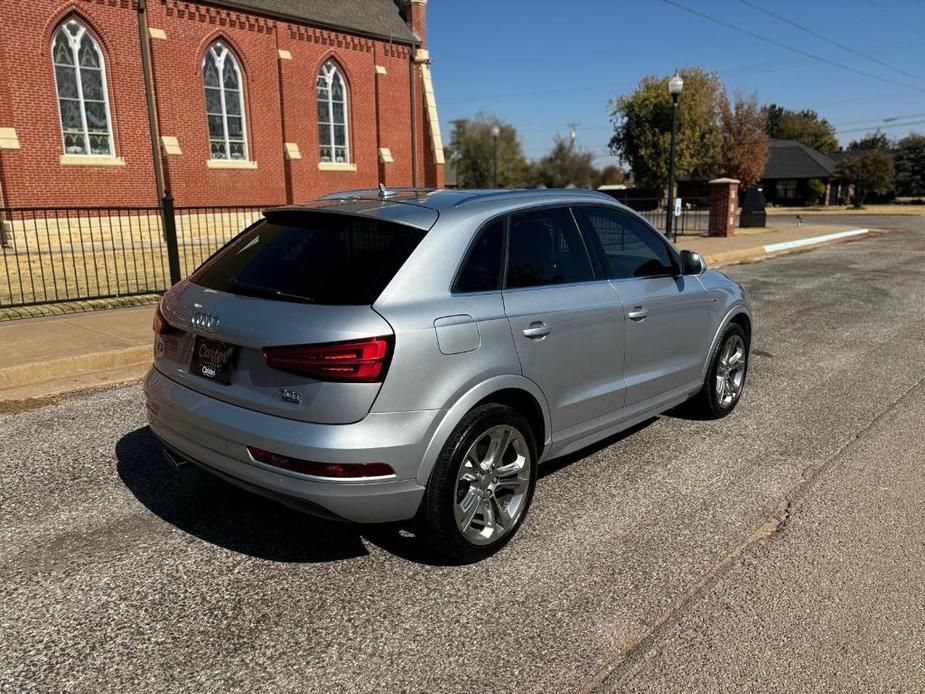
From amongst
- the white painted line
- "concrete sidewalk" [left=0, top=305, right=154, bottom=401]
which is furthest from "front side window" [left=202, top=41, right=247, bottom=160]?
the white painted line

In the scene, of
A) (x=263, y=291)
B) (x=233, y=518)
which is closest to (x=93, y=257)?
(x=233, y=518)

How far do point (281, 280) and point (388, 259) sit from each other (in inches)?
21.4

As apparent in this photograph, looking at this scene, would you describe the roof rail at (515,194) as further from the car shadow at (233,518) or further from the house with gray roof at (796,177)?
the house with gray roof at (796,177)

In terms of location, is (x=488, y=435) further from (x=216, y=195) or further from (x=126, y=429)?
(x=216, y=195)

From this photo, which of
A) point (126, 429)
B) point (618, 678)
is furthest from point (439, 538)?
point (126, 429)

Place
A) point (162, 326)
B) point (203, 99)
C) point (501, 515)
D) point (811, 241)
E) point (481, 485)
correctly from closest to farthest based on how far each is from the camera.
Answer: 1. point (481, 485)
2. point (501, 515)
3. point (162, 326)
4. point (203, 99)
5. point (811, 241)

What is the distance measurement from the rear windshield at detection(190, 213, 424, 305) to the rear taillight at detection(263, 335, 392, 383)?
0.76 ft

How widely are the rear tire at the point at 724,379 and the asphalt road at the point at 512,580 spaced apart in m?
0.29

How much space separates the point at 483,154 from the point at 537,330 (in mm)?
84872

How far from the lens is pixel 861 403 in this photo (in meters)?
6.17

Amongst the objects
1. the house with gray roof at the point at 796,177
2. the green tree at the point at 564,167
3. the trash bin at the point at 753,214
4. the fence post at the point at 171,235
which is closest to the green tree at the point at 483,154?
the green tree at the point at 564,167

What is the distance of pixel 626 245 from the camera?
4.74 meters

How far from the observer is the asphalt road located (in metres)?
2.71

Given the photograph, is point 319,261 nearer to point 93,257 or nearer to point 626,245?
point 626,245
